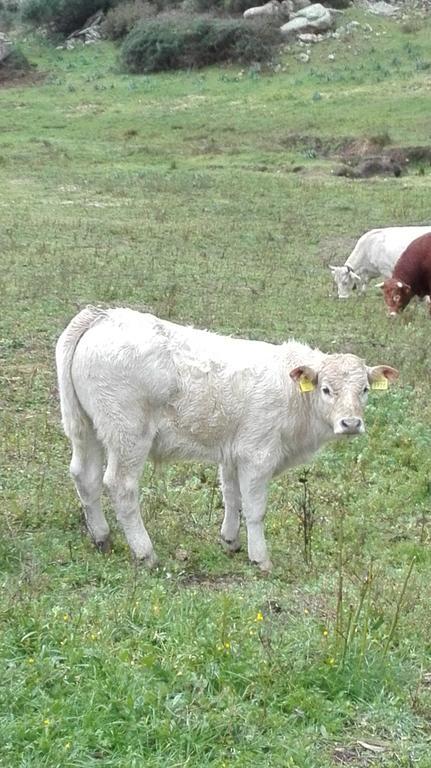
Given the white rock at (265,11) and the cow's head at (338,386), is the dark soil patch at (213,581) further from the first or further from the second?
the white rock at (265,11)

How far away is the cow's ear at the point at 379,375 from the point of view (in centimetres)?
739

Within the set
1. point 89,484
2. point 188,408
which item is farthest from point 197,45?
point 89,484

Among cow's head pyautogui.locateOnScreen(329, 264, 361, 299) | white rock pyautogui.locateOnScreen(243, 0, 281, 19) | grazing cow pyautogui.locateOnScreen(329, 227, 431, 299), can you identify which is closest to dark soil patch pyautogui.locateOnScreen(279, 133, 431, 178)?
grazing cow pyautogui.locateOnScreen(329, 227, 431, 299)

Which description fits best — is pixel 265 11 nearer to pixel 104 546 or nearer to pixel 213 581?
pixel 104 546

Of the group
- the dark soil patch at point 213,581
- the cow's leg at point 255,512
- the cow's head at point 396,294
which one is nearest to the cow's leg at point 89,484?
the dark soil patch at point 213,581

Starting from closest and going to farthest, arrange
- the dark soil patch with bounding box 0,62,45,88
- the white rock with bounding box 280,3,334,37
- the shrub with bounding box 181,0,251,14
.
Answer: the dark soil patch with bounding box 0,62,45,88, the white rock with bounding box 280,3,334,37, the shrub with bounding box 181,0,251,14

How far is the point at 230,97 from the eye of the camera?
37.1 metres

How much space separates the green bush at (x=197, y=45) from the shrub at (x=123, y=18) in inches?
167

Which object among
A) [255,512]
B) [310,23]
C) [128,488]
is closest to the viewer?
[128,488]

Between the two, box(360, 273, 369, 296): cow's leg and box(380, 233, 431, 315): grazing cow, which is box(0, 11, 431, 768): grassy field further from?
box(380, 233, 431, 315): grazing cow

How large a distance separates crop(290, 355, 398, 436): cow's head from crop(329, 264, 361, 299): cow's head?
10.2 meters

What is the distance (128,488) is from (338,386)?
58.7 inches

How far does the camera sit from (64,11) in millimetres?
48938

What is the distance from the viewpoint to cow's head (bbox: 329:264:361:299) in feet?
57.8
